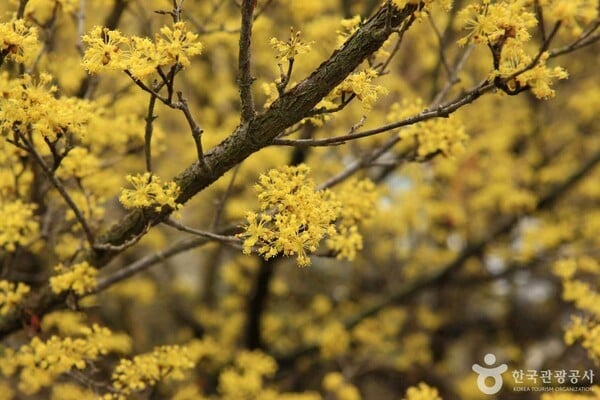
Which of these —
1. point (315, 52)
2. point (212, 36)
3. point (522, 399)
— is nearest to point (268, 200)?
point (212, 36)

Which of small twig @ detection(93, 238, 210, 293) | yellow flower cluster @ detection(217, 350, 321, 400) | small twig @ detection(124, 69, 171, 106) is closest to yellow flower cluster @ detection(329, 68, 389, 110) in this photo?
small twig @ detection(124, 69, 171, 106)

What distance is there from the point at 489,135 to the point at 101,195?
504 centimetres

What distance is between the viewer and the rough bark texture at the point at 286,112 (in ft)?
8.59

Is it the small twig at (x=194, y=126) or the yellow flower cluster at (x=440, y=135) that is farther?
the yellow flower cluster at (x=440, y=135)

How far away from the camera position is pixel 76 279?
3561 mm

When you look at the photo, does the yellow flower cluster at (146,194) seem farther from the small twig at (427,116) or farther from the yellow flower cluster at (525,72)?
the yellow flower cluster at (525,72)

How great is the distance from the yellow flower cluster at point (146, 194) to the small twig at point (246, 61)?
0.50 meters

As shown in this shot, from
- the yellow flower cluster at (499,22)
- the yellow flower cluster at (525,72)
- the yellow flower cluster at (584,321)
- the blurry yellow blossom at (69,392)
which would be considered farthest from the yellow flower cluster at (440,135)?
the blurry yellow blossom at (69,392)

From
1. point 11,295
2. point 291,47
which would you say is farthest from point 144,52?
point 11,295

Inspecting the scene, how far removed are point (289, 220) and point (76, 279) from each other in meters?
1.53

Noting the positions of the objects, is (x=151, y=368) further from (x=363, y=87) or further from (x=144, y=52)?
(x=363, y=87)

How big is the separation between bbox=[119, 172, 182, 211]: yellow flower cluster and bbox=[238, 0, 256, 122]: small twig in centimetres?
50

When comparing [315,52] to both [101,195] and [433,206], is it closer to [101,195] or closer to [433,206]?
[101,195]

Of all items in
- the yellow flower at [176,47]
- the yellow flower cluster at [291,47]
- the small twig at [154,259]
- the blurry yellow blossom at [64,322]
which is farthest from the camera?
the blurry yellow blossom at [64,322]
